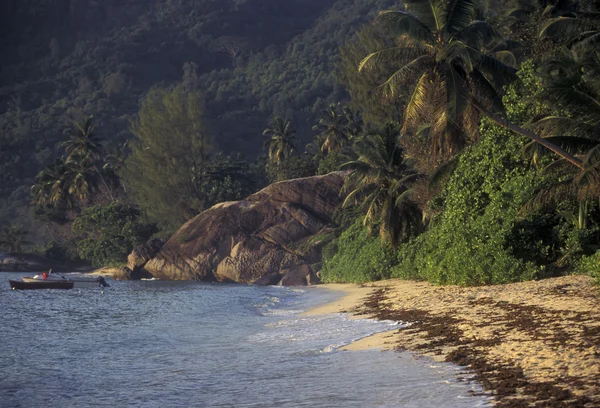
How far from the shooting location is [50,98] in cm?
17350

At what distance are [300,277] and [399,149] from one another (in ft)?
62.5

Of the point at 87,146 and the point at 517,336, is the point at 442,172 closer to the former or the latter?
the point at 517,336

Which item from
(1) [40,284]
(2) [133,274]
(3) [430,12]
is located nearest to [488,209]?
(3) [430,12]

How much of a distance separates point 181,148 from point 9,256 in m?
28.9

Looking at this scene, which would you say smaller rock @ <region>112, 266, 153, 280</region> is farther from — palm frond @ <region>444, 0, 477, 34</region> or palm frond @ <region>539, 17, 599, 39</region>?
palm frond @ <region>444, 0, 477, 34</region>

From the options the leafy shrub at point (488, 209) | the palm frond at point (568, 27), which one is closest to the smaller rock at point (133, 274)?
the leafy shrub at point (488, 209)

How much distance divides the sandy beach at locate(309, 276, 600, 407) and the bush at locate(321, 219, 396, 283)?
18157mm

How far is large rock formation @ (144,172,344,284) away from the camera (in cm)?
5959

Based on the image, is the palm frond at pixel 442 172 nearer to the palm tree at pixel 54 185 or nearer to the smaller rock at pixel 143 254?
the smaller rock at pixel 143 254

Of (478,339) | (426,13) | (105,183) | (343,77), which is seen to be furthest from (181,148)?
(478,339)

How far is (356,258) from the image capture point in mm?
47125

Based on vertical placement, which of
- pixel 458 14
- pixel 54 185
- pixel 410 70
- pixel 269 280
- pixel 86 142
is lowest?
pixel 269 280

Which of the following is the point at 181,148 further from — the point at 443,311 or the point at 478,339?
the point at 478,339

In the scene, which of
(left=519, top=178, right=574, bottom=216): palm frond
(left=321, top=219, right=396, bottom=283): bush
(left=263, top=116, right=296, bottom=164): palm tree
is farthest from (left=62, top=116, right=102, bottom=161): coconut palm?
(left=519, top=178, right=574, bottom=216): palm frond
